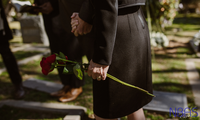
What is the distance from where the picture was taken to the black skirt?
123 centimetres

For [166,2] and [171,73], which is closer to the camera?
[171,73]

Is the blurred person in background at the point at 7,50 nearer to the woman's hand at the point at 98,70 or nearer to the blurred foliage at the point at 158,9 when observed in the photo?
the woman's hand at the point at 98,70

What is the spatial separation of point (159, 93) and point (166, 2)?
3.91 meters

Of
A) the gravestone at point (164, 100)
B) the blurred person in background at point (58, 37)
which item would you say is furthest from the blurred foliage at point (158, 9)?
the blurred person in background at point (58, 37)

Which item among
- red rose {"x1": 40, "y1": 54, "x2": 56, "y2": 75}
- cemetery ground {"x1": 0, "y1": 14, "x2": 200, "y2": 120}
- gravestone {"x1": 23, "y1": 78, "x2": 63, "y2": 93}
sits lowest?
cemetery ground {"x1": 0, "y1": 14, "x2": 200, "y2": 120}

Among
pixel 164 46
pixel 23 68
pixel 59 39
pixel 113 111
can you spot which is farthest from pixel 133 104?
pixel 164 46

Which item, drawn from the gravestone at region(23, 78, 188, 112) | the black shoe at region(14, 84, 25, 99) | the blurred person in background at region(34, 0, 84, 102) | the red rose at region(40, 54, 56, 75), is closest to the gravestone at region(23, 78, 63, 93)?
the gravestone at region(23, 78, 188, 112)

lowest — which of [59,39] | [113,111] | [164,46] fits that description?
[164,46]

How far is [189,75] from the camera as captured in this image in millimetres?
3566

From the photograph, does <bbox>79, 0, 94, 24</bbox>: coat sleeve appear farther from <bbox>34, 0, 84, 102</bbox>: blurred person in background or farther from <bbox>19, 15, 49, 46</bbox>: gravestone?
<bbox>19, 15, 49, 46</bbox>: gravestone

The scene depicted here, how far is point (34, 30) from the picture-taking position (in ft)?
23.7

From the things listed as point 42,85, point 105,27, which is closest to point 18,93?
point 42,85

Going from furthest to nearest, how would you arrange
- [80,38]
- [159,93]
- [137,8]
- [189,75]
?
1. [189,75]
2. [159,93]
3. [80,38]
4. [137,8]

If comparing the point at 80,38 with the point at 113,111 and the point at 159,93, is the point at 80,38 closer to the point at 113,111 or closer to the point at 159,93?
the point at 113,111
